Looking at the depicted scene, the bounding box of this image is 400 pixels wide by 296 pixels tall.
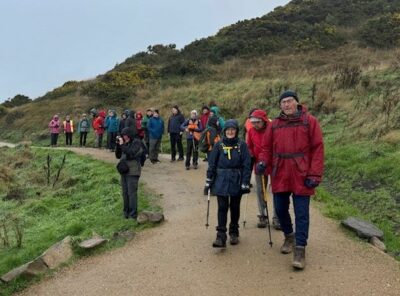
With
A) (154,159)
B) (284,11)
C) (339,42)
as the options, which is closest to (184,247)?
(154,159)

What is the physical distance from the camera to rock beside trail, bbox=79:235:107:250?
27.6 feet

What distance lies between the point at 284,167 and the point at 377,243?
217cm

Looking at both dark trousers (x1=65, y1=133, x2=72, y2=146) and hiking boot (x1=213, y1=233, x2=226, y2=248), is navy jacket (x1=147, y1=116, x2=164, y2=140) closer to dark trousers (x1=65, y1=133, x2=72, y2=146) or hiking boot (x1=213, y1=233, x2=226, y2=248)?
hiking boot (x1=213, y1=233, x2=226, y2=248)

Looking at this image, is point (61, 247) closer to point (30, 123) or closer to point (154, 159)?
point (154, 159)

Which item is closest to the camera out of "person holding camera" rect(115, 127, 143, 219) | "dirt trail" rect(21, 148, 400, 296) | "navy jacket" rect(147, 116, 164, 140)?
"dirt trail" rect(21, 148, 400, 296)

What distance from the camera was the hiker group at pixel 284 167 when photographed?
6.52 meters

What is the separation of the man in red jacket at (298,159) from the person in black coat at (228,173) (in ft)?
2.46

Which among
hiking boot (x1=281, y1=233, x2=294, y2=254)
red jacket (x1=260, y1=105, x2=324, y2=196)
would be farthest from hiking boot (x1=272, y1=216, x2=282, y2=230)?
red jacket (x1=260, y1=105, x2=324, y2=196)

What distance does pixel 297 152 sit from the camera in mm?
6559

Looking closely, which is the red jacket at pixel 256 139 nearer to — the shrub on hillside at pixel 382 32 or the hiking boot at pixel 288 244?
the hiking boot at pixel 288 244

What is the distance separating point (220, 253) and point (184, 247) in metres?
0.74

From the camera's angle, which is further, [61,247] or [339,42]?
[339,42]

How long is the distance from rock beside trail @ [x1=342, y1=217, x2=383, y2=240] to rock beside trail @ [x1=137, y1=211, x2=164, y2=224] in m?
3.20

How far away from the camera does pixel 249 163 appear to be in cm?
744
